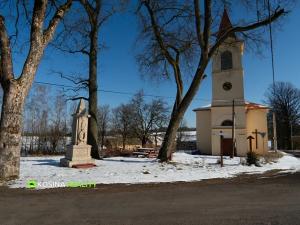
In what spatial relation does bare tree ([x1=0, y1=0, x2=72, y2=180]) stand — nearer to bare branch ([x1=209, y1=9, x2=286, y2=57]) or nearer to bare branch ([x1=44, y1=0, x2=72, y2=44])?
bare branch ([x1=44, y1=0, x2=72, y2=44])

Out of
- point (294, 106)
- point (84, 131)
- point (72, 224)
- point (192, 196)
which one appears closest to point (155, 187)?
point (192, 196)

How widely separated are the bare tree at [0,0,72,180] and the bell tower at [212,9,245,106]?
2327cm

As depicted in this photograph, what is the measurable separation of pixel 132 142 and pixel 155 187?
4216 cm

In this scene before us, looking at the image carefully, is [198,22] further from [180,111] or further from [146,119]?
[146,119]

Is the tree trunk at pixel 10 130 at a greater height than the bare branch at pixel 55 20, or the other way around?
the bare branch at pixel 55 20

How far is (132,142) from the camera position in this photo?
51.2 meters

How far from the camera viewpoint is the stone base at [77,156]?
13773 mm

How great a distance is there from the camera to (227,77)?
3170cm

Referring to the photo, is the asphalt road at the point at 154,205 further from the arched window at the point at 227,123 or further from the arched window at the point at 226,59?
the arched window at the point at 226,59

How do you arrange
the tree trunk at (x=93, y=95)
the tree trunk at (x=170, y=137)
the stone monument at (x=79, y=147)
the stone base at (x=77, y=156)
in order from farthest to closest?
the tree trunk at (x=93, y=95)
the tree trunk at (x=170, y=137)
the stone monument at (x=79, y=147)
the stone base at (x=77, y=156)

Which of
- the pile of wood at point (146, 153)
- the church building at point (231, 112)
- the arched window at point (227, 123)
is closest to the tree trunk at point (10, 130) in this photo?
the pile of wood at point (146, 153)

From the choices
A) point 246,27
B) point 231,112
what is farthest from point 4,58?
point 231,112

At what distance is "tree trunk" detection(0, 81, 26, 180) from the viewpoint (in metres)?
9.79

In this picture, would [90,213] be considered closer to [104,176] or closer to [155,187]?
[155,187]
